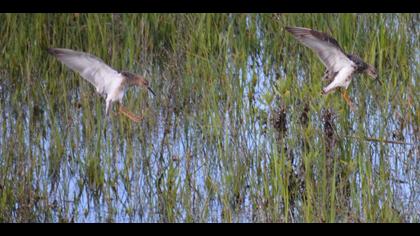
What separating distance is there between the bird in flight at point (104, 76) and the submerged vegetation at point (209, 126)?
7.6 inches

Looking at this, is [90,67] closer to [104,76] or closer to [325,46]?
[104,76]

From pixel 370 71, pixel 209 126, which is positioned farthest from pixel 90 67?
pixel 370 71

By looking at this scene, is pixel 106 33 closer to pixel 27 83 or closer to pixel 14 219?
pixel 27 83

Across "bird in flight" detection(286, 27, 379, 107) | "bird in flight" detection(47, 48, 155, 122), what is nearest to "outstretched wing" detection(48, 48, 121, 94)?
"bird in flight" detection(47, 48, 155, 122)

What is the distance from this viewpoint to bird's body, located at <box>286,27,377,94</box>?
6414mm

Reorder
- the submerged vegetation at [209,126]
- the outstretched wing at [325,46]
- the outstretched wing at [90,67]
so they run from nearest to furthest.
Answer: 1. the submerged vegetation at [209,126]
2. the outstretched wing at [90,67]
3. the outstretched wing at [325,46]

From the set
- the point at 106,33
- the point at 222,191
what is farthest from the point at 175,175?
the point at 106,33

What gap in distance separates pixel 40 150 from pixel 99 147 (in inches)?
13.9

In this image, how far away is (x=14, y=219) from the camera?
223 inches

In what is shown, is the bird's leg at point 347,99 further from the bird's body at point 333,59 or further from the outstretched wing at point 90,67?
the outstretched wing at point 90,67

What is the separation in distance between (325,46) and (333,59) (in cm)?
18

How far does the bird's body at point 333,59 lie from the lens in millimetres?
6414

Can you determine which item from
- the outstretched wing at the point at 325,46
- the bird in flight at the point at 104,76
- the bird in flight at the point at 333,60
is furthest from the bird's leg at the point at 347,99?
the bird in flight at the point at 104,76

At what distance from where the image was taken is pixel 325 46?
6484 millimetres
